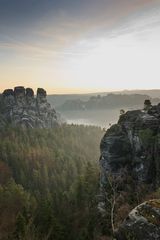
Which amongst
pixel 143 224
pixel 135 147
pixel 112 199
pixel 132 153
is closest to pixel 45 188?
pixel 132 153

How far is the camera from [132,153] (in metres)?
51.4

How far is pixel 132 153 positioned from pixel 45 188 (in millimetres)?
72783

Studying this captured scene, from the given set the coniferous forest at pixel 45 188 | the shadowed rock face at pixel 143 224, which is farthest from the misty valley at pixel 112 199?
the coniferous forest at pixel 45 188

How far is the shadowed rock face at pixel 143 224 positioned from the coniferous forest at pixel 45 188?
111 feet

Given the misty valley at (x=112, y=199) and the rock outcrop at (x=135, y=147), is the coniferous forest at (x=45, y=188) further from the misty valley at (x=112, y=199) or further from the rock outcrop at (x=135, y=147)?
the rock outcrop at (x=135, y=147)

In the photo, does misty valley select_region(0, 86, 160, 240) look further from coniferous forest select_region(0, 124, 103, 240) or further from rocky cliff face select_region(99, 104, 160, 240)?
coniferous forest select_region(0, 124, 103, 240)

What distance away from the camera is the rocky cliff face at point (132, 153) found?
45.6m

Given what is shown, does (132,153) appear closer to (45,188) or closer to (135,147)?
(135,147)

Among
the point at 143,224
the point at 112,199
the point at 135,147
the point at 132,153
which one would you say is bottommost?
the point at 112,199

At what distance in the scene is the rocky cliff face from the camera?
149 feet

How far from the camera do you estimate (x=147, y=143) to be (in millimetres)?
46500

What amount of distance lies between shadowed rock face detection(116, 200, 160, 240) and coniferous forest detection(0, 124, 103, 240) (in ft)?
111

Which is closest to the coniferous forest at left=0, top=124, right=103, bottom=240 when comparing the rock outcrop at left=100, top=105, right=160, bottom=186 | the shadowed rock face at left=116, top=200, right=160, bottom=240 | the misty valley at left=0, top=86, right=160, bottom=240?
the misty valley at left=0, top=86, right=160, bottom=240

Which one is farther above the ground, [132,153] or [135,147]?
[135,147]
